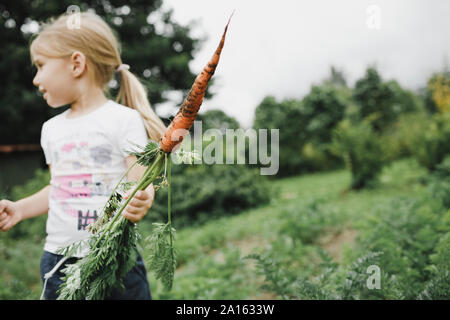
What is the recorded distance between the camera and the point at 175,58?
41.0ft

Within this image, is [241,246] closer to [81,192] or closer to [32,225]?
[81,192]

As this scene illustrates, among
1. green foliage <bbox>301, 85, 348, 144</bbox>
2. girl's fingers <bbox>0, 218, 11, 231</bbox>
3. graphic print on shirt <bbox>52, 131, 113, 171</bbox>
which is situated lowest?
girl's fingers <bbox>0, 218, 11, 231</bbox>

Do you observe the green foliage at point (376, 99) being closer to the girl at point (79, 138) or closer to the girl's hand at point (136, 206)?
the girl at point (79, 138)

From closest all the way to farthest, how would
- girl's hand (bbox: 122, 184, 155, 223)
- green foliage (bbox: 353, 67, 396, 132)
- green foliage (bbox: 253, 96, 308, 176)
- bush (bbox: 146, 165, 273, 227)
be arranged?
girl's hand (bbox: 122, 184, 155, 223) < bush (bbox: 146, 165, 273, 227) < green foliage (bbox: 253, 96, 308, 176) < green foliage (bbox: 353, 67, 396, 132)

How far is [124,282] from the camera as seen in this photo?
164cm

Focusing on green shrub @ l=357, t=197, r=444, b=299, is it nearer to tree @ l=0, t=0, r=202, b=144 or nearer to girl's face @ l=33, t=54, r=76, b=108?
girl's face @ l=33, t=54, r=76, b=108

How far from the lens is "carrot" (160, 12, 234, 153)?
1054 millimetres

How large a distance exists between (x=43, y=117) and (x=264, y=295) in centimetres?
1199

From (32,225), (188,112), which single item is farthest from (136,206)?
(32,225)

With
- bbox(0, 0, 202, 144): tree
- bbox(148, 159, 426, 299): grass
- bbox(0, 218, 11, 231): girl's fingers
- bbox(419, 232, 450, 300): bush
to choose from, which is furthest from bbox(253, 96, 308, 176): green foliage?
bbox(0, 218, 11, 231): girl's fingers

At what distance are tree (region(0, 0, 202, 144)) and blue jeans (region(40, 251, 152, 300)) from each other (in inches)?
381

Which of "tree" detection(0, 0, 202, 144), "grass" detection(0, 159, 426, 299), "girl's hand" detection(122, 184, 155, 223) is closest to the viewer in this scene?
"girl's hand" detection(122, 184, 155, 223)
